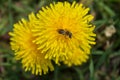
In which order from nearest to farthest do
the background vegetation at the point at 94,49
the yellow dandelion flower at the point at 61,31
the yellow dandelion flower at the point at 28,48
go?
1. the yellow dandelion flower at the point at 61,31
2. the yellow dandelion flower at the point at 28,48
3. the background vegetation at the point at 94,49

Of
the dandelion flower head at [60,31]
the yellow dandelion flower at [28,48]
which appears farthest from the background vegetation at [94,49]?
the dandelion flower head at [60,31]

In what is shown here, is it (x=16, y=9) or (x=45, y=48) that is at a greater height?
(x=16, y=9)

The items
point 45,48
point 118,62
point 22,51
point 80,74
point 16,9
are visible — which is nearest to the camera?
point 45,48

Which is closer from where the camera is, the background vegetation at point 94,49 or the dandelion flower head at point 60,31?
the dandelion flower head at point 60,31

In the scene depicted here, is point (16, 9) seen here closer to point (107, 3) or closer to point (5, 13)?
point (5, 13)

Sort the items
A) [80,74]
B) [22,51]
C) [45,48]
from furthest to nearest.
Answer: [80,74] → [22,51] → [45,48]

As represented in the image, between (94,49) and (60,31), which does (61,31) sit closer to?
(60,31)

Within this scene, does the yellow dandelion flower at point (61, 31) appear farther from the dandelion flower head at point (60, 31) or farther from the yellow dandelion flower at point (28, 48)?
the yellow dandelion flower at point (28, 48)

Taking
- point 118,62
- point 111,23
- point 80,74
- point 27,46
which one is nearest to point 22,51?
point 27,46
